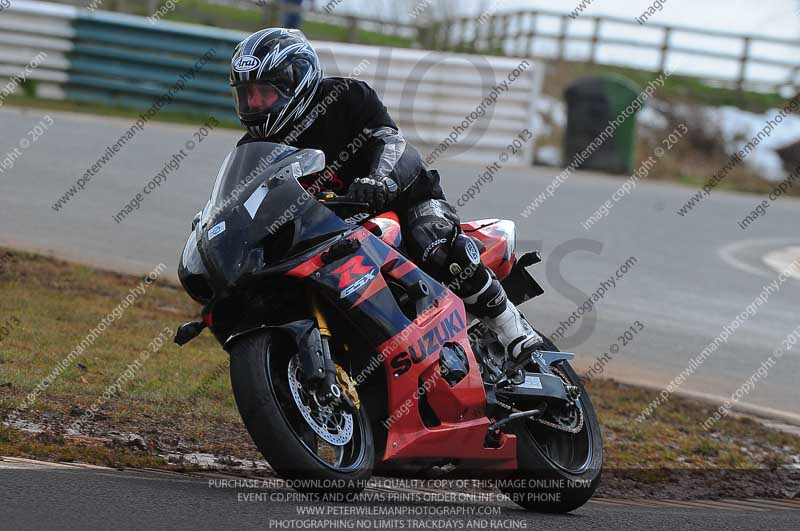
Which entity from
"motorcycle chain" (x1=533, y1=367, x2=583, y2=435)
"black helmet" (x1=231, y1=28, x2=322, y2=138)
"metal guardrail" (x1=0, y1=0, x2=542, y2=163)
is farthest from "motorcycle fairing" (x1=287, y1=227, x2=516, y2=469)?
"metal guardrail" (x1=0, y1=0, x2=542, y2=163)

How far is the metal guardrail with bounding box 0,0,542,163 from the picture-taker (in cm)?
1938

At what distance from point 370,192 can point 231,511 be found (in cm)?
143

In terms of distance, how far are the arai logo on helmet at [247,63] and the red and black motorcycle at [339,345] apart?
36 centimetres

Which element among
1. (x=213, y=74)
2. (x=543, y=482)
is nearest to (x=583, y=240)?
(x=543, y=482)

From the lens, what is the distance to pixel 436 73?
2012 cm

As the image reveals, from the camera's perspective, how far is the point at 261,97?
5293 millimetres

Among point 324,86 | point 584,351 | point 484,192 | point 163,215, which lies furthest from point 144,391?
point 484,192

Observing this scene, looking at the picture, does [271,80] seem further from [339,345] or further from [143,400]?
[143,400]

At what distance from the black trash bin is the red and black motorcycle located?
51.2 feet

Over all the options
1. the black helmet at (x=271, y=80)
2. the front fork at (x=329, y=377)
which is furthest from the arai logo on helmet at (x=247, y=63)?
the front fork at (x=329, y=377)

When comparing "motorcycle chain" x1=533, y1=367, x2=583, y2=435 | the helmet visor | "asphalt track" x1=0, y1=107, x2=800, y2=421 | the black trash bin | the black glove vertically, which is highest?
the helmet visor

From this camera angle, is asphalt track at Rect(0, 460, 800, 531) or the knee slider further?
the knee slider

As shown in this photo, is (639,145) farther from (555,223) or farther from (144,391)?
(144,391)

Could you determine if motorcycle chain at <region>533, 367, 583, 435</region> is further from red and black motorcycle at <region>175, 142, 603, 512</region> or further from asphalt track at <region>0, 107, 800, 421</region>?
asphalt track at <region>0, 107, 800, 421</region>
